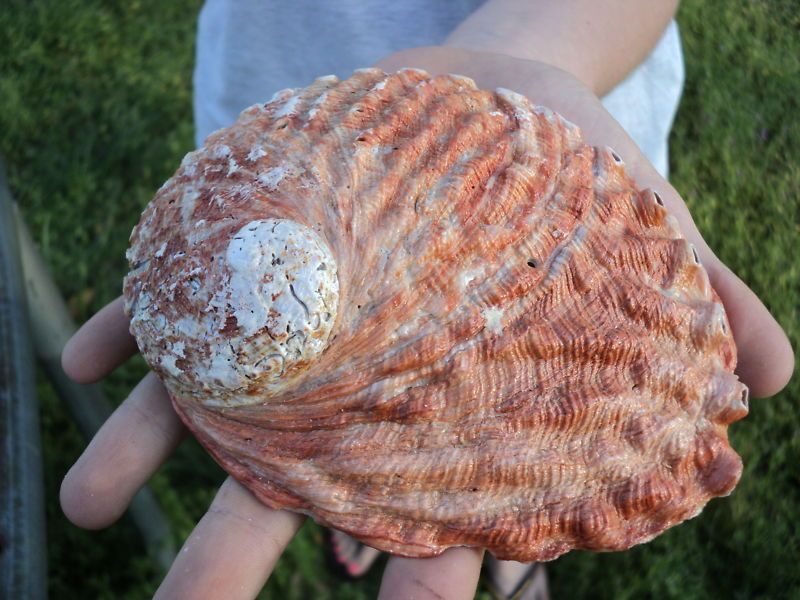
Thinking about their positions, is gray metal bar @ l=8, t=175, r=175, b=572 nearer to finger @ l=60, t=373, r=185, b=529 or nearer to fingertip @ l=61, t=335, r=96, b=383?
fingertip @ l=61, t=335, r=96, b=383

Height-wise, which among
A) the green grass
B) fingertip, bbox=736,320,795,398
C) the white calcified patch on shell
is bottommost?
the green grass

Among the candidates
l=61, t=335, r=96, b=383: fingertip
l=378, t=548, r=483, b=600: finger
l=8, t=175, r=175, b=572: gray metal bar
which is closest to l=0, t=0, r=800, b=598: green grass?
l=8, t=175, r=175, b=572: gray metal bar

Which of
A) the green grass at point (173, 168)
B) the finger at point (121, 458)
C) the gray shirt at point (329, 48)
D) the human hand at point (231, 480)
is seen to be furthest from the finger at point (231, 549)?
the gray shirt at point (329, 48)

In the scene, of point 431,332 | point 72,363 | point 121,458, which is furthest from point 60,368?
point 431,332

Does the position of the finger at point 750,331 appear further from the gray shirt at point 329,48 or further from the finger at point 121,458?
the finger at point 121,458

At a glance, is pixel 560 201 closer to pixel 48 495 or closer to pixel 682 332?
pixel 682 332

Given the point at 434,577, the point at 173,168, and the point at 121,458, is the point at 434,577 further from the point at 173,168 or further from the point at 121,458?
the point at 173,168
